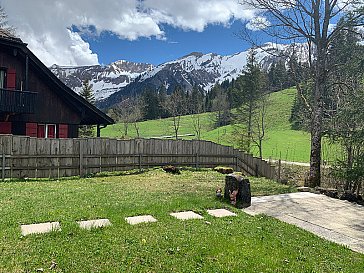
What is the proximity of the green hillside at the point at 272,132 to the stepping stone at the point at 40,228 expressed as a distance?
25.3 metres

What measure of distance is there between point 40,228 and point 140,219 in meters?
1.69

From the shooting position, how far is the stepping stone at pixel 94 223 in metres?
5.27

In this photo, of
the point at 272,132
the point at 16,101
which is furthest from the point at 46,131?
the point at 272,132

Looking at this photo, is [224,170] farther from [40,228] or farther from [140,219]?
[40,228]

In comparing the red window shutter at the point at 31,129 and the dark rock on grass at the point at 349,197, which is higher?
the red window shutter at the point at 31,129

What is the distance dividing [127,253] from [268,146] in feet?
124

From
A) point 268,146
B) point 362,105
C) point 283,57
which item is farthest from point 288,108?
point 362,105

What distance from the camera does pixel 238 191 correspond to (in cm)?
794

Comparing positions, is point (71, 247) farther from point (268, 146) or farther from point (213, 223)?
point (268, 146)

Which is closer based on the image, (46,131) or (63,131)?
(46,131)

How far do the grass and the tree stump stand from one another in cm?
71

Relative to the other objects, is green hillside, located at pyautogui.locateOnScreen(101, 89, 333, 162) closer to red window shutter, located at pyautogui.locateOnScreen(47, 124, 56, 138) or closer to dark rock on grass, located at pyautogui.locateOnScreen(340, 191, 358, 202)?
red window shutter, located at pyautogui.locateOnScreen(47, 124, 56, 138)

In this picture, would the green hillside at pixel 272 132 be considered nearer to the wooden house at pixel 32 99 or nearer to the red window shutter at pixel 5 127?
the wooden house at pixel 32 99

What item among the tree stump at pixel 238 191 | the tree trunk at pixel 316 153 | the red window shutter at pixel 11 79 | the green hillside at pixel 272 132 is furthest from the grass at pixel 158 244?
the green hillside at pixel 272 132
